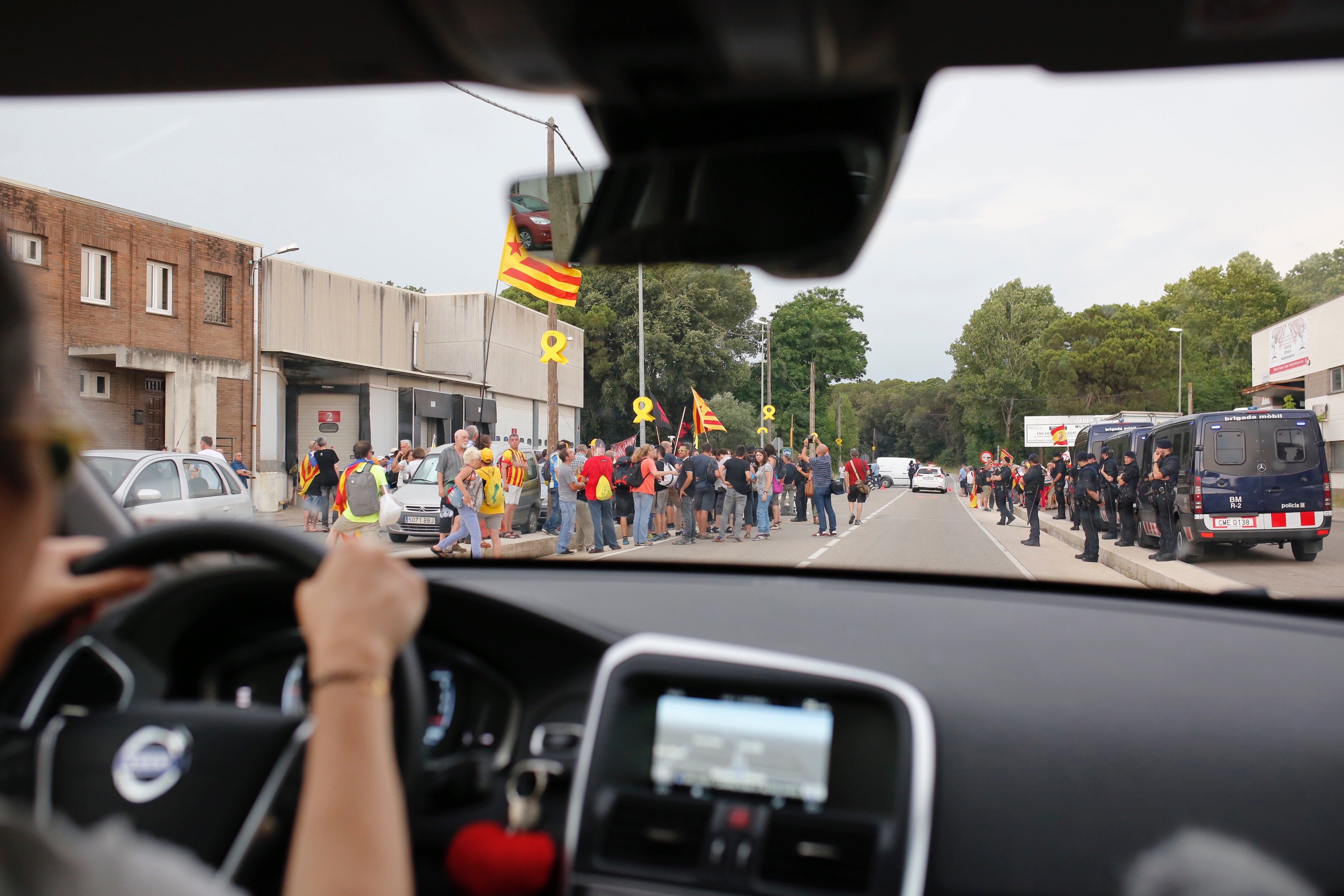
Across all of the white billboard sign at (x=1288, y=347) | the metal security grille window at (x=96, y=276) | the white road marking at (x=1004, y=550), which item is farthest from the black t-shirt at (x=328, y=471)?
the white billboard sign at (x=1288, y=347)

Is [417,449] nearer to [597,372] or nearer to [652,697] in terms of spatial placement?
[597,372]

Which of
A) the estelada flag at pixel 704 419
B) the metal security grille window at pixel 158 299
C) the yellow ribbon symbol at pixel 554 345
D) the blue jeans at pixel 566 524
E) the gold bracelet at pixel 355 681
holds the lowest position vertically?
the blue jeans at pixel 566 524

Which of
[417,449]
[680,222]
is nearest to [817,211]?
[680,222]

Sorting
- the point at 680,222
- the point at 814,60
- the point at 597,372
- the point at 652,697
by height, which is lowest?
the point at 652,697

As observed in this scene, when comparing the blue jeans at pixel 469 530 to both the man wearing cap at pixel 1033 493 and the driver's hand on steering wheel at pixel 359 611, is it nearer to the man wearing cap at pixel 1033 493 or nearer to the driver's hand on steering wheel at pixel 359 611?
the man wearing cap at pixel 1033 493

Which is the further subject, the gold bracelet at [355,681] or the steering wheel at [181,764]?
the steering wheel at [181,764]

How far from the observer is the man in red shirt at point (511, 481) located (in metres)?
11.1

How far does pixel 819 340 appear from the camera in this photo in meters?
2.43

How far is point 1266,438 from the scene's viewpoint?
1051 centimetres

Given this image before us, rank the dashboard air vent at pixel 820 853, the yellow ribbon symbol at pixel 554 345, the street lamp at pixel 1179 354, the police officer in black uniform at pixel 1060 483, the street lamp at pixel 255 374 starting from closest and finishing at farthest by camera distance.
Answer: the dashboard air vent at pixel 820 853
the yellow ribbon symbol at pixel 554 345
the street lamp at pixel 1179 354
the police officer in black uniform at pixel 1060 483
the street lamp at pixel 255 374

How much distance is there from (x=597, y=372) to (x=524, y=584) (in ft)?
3.05

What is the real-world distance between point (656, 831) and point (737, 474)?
26.6 ft

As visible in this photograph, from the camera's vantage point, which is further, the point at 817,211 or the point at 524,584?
the point at 524,584

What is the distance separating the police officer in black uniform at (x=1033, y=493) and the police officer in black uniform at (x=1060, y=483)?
5.2 inches
